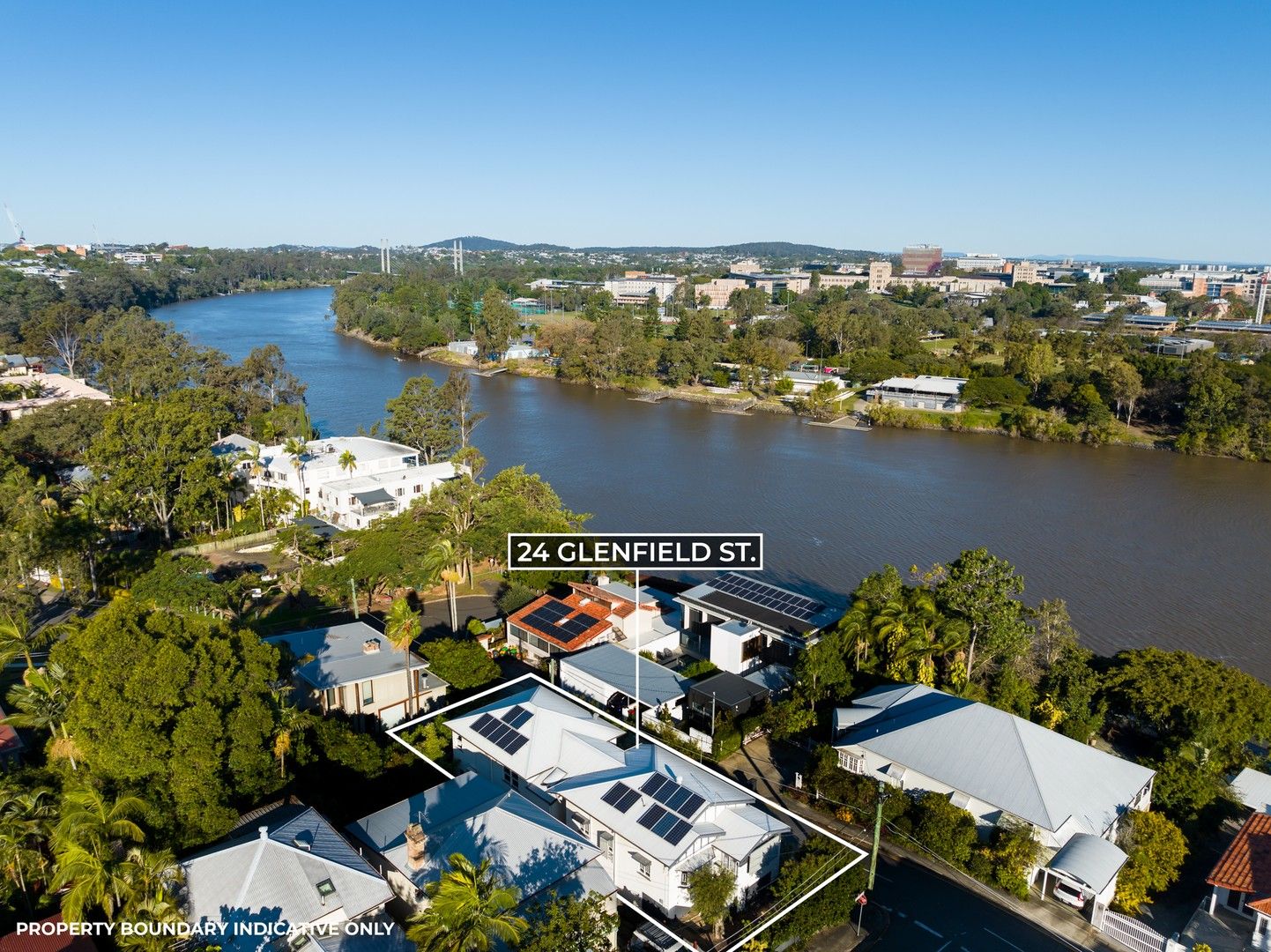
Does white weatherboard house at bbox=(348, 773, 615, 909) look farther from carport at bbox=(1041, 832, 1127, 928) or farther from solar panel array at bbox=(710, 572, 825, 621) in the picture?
Answer: solar panel array at bbox=(710, 572, 825, 621)

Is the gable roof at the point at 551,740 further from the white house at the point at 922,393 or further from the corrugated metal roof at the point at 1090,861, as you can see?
the white house at the point at 922,393

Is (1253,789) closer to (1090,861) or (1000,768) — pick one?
(1090,861)

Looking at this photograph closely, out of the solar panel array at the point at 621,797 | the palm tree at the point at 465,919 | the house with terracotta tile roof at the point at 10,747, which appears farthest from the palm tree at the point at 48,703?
the solar panel array at the point at 621,797

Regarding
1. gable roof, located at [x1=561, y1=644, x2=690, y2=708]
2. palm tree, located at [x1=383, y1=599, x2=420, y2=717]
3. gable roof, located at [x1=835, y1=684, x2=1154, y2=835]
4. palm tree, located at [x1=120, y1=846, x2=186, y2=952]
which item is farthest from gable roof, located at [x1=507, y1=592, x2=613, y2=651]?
palm tree, located at [x1=120, y1=846, x2=186, y2=952]

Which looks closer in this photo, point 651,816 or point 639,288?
point 651,816

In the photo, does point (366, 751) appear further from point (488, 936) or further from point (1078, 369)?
point (1078, 369)

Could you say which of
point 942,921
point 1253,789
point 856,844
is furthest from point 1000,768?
point 1253,789

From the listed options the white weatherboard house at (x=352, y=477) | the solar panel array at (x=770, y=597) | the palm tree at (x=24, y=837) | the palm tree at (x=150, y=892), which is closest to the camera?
the palm tree at (x=150, y=892)
